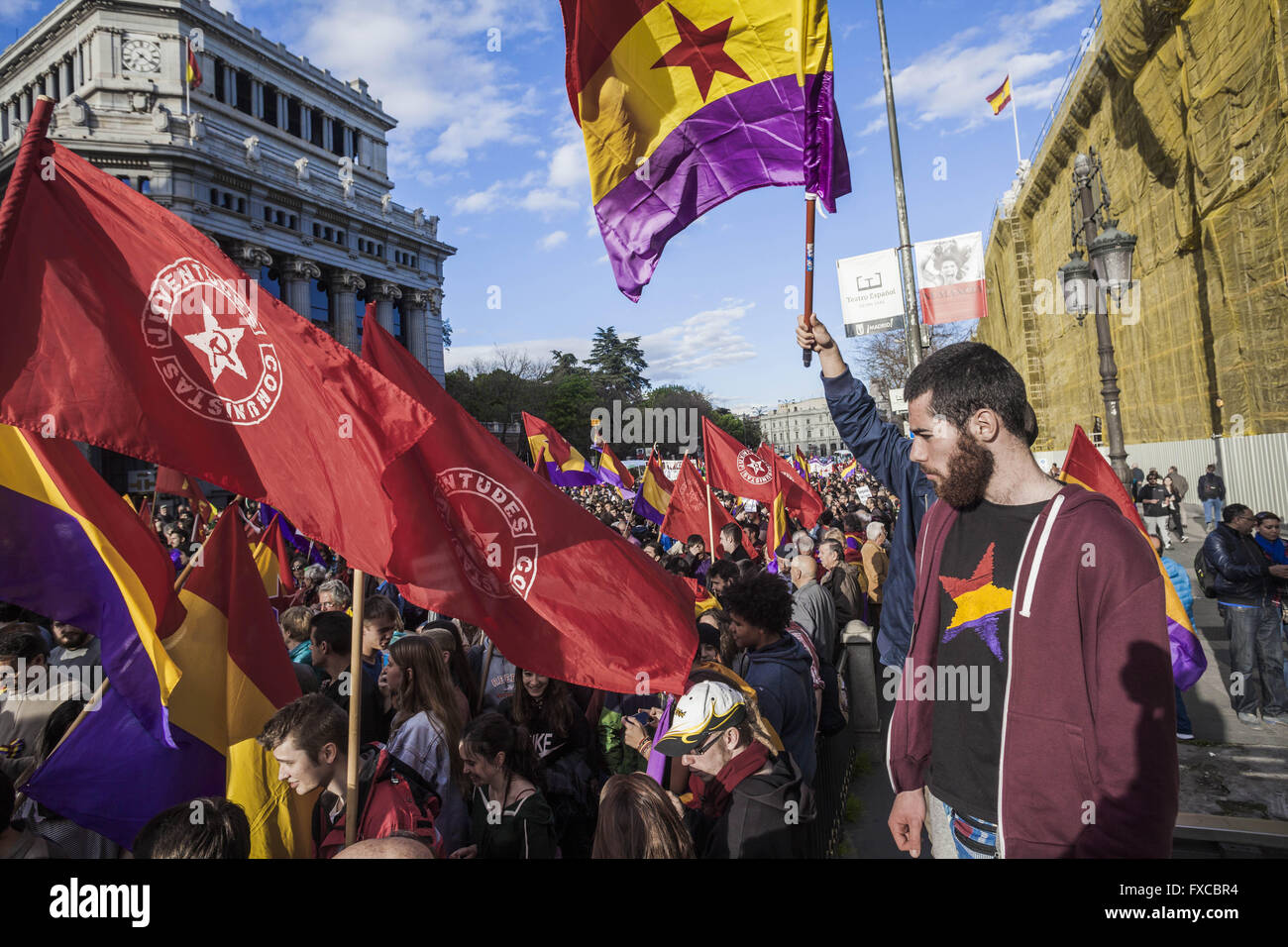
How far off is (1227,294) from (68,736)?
18510 mm

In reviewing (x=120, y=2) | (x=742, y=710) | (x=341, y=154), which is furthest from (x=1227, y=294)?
(x=341, y=154)

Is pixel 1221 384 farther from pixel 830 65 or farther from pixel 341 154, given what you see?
pixel 341 154

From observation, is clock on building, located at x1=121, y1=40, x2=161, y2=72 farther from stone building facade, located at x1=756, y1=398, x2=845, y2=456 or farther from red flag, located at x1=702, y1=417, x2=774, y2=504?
stone building facade, located at x1=756, y1=398, x2=845, y2=456

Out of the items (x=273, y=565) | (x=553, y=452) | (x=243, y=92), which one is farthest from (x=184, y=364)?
(x=243, y=92)

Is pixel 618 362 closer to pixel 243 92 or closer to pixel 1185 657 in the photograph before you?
pixel 243 92

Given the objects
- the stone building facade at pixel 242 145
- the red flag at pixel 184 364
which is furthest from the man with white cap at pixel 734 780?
the stone building facade at pixel 242 145

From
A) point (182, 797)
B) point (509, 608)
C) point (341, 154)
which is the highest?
point (341, 154)

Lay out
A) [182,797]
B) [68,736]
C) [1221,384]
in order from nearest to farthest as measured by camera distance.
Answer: [68,736] < [182,797] < [1221,384]

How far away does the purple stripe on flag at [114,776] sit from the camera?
2.74 m

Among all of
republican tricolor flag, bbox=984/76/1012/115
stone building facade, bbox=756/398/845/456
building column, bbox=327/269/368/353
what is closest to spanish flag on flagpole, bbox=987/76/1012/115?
republican tricolor flag, bbox=984/76/1012/115

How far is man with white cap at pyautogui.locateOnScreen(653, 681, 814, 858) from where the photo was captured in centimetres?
268
